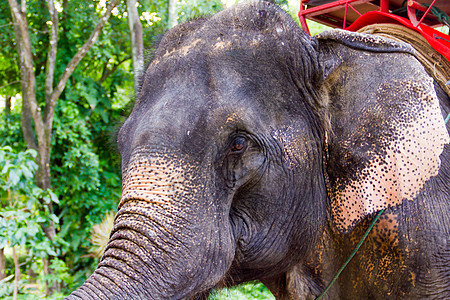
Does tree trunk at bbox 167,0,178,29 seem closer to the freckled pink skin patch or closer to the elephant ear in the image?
the elephant ear

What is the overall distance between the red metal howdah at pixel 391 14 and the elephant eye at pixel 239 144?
1.11m

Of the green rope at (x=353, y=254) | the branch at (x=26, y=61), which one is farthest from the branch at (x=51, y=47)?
the green rope at (x=353, y=254)

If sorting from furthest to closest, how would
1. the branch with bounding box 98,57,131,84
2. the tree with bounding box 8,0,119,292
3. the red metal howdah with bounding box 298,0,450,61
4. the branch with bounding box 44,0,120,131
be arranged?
the branch with bounding box 98,57,131,84 → the branch with bounding box 44,0,120,131 → the tree with bounding box 8,0,119,292 → the red metal howdah with bounding box 298,0,450,61

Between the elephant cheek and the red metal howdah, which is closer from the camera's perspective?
the elephant cheek

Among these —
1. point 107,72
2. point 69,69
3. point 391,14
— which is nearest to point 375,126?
point 391,14

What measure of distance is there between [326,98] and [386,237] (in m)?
0.60

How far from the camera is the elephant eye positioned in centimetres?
176

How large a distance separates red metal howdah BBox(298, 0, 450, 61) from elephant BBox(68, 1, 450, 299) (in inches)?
17.3

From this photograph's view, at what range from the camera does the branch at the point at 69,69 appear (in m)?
6.59

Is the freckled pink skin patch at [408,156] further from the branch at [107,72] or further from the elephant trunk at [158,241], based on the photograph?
the branch at [107,72]

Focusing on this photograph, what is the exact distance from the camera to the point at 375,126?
6.15 feet

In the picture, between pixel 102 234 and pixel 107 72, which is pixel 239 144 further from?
pixel 107 72

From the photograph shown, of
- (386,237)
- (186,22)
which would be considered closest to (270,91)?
(186,22)

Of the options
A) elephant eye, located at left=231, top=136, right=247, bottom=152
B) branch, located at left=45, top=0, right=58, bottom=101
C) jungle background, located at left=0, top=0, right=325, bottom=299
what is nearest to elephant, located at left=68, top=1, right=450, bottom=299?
elephant eye, located at left=231, top=136, right=247, bottom=152
